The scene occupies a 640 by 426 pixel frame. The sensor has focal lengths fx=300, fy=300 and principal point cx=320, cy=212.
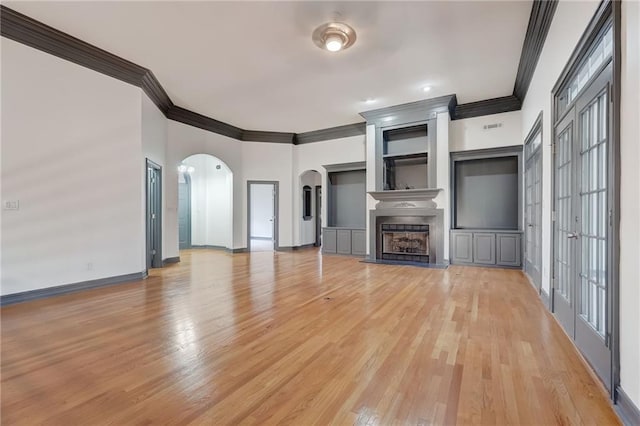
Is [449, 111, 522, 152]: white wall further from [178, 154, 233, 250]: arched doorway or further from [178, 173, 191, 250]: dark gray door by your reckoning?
[178, 173, 191, 250]: dark gray door

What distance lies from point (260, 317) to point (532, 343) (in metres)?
2.54

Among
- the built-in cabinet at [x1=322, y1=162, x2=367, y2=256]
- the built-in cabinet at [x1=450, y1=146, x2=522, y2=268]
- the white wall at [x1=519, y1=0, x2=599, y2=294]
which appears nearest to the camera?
the white wall at [x1=519, y1=0, x2=599, y2=294]

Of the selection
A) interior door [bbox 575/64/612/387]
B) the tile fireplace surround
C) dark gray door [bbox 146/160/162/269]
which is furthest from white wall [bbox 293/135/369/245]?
interior door [bbox 575/64/612/387]

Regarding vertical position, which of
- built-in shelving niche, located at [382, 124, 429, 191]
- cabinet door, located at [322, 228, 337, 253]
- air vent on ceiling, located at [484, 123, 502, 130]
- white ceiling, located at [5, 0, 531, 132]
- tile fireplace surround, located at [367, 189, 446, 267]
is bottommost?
cabinet door, located at [322, 228, 337, 253]

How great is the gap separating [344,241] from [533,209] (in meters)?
4.34

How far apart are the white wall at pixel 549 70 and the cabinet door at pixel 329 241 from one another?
16.4ft

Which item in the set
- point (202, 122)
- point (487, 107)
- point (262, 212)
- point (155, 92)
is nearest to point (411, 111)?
point (487, 107)

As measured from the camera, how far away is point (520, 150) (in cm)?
596

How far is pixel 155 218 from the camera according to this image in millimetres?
6023

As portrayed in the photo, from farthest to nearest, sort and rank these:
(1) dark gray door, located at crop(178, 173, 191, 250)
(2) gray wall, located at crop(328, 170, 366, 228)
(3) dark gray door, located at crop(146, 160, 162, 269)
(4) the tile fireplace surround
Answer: (1) dark gray door, located at crop(178, 173, 191, 250) < (2) gray wall, located at crop(328, 170, 366, 228) < (4) the tile fireplace surround < (3) dark gray door, located at crop(146, 160, 162, 269)

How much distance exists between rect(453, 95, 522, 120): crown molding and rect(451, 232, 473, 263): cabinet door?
101 inches

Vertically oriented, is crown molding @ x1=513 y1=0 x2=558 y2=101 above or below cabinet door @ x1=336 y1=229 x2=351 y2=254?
above

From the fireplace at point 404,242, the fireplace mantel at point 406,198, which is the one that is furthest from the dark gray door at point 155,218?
the fireplace at point 404,242

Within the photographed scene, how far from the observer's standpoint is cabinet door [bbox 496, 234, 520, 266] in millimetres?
5834
